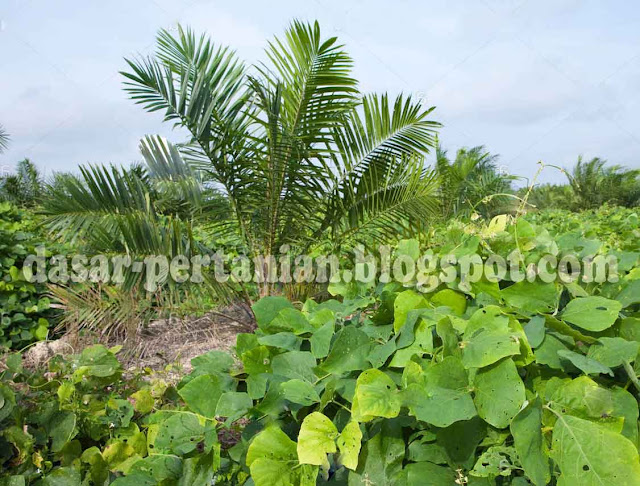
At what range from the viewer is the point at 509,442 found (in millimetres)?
674

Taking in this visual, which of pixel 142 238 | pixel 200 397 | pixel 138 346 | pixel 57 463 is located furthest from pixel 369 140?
pixel 200 397

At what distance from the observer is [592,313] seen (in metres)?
0.76

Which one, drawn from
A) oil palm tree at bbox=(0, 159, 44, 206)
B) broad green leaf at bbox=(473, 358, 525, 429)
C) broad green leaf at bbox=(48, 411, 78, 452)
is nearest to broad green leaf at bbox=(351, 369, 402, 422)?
broad green leaf at bbox=(473, 358, 525, 429)

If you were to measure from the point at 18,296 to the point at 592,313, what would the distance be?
461cm

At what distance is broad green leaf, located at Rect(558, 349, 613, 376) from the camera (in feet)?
2.14

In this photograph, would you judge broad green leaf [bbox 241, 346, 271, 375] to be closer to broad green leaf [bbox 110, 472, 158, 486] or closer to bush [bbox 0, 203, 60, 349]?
broad green leaf [bbox 110, 472, 158, 486]

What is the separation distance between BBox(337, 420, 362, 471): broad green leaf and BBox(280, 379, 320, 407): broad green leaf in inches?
2.5

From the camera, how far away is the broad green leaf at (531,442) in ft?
1.97

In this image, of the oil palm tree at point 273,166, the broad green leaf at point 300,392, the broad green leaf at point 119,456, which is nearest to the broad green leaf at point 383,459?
the broad green leaf at point 300,392

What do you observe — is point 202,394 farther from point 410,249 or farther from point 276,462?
point 410,249

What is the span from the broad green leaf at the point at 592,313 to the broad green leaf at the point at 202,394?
0.58m

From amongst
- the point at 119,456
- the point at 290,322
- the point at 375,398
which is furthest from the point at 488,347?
the point at 119,456

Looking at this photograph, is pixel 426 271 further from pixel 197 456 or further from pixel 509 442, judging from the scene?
pixel 197 456

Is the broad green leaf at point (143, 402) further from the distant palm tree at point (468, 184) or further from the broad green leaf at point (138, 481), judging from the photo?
the distant palm tree at point (468, 184)
